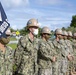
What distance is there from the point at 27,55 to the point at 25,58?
3.7 inches

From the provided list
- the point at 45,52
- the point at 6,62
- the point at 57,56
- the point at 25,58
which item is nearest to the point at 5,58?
the point at 6,62

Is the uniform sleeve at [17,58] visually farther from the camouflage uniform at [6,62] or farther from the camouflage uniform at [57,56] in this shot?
the camouflage uniform at [57,56]

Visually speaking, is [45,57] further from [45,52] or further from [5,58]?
[5,58]

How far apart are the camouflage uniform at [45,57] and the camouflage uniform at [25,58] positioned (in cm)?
176

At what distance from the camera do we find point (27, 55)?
7.93 metres

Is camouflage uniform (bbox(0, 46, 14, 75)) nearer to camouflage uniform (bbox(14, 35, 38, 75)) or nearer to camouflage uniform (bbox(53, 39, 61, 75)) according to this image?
camouflage uniform (bbox(14, 35, 38, 75))

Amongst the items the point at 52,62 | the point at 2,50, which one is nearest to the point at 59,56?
the point at 52,62

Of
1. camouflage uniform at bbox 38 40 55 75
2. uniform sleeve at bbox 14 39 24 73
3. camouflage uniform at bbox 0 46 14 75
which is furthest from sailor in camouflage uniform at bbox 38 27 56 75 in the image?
camouflage uniform at bbox 0 46 14 75

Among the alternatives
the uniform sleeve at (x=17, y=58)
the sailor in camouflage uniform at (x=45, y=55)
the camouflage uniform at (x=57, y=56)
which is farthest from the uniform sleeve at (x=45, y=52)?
the uniform sleeve at (x=17, y=58)

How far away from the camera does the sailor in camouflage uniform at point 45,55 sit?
9.80 metres

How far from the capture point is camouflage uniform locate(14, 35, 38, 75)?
7.88 meters

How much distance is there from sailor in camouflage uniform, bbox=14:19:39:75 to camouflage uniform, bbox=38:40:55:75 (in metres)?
1.73

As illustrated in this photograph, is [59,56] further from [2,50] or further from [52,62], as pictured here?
[2,50]

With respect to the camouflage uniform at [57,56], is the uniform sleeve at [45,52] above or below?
above
